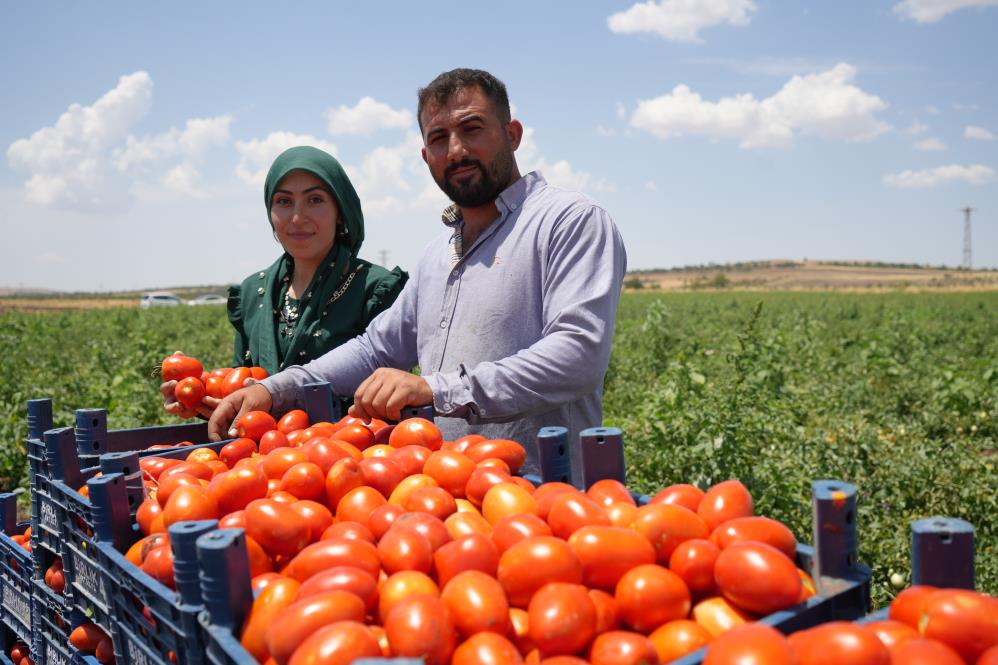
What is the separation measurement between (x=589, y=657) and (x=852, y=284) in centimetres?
9963

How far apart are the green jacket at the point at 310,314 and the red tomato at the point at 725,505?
2.43m

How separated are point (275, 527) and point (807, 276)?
110 m

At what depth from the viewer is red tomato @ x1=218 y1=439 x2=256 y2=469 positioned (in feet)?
8.54

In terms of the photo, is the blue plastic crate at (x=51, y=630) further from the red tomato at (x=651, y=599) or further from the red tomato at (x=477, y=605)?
the red tomato at (x=651, y=599)

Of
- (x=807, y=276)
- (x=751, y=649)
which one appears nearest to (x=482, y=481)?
(x=751, y=649)

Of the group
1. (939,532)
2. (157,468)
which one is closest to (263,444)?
(157,468)

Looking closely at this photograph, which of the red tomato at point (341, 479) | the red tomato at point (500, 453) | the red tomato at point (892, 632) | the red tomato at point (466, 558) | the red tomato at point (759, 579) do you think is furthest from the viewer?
the red tomato at point (500, 453)

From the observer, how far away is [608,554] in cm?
151

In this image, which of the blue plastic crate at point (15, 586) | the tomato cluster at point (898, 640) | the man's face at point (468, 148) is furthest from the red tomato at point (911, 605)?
the blue plastic crate at point (15, 586)

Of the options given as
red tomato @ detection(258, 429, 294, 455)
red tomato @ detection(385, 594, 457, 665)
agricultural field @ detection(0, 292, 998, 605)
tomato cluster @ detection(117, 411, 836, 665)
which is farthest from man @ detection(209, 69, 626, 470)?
agricultural field @ detection(0, 292, 998, 605)

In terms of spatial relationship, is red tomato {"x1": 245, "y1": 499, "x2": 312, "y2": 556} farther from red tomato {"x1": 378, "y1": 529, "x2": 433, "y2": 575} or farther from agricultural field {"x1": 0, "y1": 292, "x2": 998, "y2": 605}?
agricultural field {"x1": 0, "y1": 292, "x2": 998, "y2": 605}

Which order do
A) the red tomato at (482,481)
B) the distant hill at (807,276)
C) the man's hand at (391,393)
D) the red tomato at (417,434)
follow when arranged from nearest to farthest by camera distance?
the red tomato at (482,481), the red tomato at (417,434), the man's hand at (391,393), the distant hill at (807,276)

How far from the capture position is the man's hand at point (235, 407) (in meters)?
2.93

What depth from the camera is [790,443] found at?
6363 millimetres
